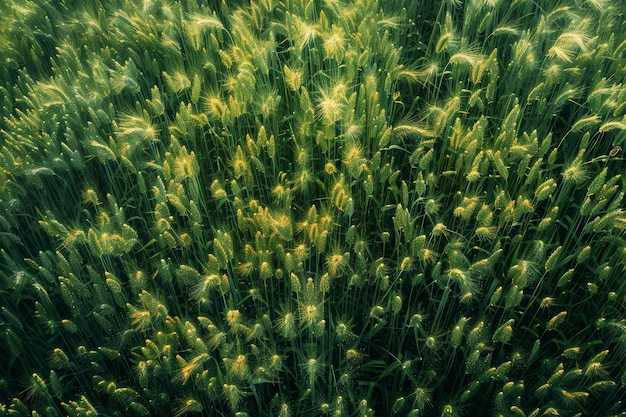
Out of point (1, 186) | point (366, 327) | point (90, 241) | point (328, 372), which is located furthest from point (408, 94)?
point (1, 186)

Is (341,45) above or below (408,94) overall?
above

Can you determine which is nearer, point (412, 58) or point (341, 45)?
point (341, 45)

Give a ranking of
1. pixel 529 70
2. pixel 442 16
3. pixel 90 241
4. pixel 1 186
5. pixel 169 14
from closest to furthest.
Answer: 1. pixel 90 241
2. pixel 1 186
3. pixel 529 70
4. pixel 169 14
5. pixel 442 16

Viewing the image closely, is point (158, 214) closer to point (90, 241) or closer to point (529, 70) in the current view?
point (90, 241)

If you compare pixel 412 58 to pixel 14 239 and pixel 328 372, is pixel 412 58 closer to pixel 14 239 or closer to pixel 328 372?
pixel 328 372

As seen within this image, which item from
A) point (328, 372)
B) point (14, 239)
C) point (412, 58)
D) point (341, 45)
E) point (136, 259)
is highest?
point (341, 45)

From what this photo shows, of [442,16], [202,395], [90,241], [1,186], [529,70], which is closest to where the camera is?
[90,241]

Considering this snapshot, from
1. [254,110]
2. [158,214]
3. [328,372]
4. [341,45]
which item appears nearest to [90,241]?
[158,214]
